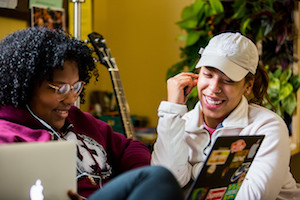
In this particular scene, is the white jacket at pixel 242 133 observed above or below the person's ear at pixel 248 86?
below

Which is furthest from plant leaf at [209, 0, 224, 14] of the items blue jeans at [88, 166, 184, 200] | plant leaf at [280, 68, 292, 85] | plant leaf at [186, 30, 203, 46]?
blue jeans at [88, 166, 184, 200]

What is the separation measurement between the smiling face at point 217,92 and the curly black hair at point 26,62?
51cm

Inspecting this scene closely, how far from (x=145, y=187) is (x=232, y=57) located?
88cm

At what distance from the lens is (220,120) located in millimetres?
1682

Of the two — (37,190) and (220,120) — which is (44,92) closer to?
(37,190)

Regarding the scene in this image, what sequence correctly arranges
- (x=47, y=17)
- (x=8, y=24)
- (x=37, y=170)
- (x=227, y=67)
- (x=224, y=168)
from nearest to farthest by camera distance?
(x=37, y=170), (x=224, y=168), (x=227, y=67), (x=8, y=24), (x=47, y=17)

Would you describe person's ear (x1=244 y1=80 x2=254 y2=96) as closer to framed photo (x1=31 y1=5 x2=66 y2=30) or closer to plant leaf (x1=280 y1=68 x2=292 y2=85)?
framed photo (x1=31 y1=5 x2=66 y2=30)

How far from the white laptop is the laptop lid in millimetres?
310

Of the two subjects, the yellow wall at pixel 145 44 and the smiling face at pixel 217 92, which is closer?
the smiling face at pixel 217 92

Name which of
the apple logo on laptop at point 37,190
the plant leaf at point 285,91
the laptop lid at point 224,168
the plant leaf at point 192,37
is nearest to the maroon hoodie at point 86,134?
the apple logo on laptop at point 37,190

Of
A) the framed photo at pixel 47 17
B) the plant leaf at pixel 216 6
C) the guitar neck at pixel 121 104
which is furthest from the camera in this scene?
the plant leaf at pixel 216 6

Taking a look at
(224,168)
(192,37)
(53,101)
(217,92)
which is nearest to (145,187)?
Result: (224,168)

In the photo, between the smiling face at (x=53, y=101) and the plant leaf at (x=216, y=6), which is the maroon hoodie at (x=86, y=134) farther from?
the plant leaf at (x=216, y=6)

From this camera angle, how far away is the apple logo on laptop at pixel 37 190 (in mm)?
1015
